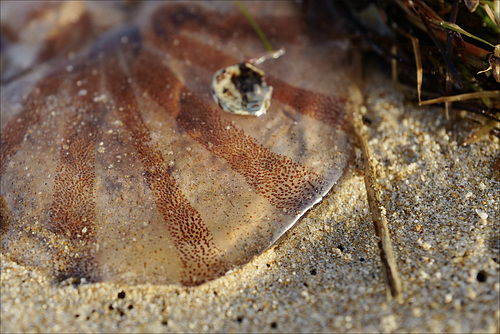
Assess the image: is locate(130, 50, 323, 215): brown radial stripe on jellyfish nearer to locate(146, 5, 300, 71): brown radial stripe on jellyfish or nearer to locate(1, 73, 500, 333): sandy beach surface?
locate(1, 73, 500, 333): sandy beach surface

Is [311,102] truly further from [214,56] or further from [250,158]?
[214,56]

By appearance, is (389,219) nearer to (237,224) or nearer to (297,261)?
(297,261)

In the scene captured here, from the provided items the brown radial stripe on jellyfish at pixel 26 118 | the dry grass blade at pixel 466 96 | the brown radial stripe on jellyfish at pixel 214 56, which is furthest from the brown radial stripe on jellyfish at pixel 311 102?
the brown radial stripe on jellyfish at pixel 26 118

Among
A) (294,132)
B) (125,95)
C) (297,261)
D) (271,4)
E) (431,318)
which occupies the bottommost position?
(297,261)

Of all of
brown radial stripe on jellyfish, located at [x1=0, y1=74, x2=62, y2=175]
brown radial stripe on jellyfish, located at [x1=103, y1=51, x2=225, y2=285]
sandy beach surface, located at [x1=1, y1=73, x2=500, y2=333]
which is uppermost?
brown radial stripe on jellyfish, located at [x1=0, y1=74, x2=62, y2=175]

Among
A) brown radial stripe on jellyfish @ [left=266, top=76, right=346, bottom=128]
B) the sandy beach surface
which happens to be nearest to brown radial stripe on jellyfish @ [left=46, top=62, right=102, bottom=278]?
the sandy beach surface

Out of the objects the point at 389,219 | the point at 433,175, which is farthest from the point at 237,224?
the point at 433,175

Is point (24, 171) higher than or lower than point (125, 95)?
lower

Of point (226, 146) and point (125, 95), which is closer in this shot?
point (226, 146)
